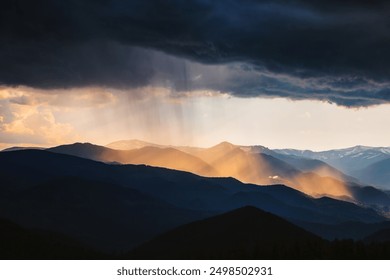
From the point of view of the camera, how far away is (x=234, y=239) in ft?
544

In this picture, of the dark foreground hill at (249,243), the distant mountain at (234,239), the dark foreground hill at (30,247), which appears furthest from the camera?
the dark foreground hill at (30,247)

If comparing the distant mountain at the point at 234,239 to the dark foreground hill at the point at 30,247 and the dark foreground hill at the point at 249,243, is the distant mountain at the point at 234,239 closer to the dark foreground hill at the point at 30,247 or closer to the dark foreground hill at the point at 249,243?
the dark foreground hill at the point at 249,243

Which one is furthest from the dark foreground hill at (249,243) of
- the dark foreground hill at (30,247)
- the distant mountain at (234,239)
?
the dark foreground hill at (30,247)

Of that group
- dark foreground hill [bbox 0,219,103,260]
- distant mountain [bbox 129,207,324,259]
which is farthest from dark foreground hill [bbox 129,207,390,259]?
dark foreground hill [bbox 0,219,103,260]

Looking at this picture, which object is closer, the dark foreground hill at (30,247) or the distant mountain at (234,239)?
the distant mountain at (234,239)

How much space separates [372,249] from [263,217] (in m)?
56.5

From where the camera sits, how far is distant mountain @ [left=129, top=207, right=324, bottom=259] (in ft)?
447

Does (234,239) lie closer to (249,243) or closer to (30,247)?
(249,243)

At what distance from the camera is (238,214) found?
621 ft

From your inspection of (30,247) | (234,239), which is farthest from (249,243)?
(30,247)

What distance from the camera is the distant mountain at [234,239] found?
136125mm

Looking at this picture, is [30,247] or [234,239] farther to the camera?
[234,239]
